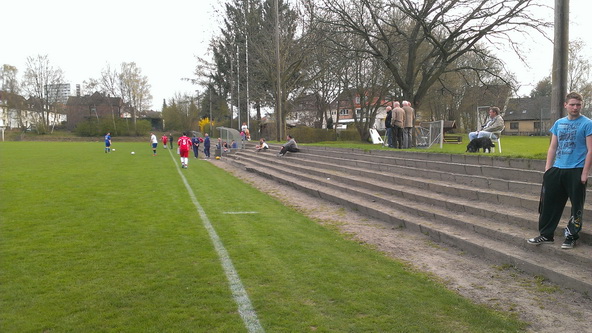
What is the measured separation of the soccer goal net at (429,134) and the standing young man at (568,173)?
9.79 m

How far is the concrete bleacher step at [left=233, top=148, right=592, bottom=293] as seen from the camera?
513 cm

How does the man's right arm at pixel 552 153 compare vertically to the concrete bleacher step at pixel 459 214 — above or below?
above

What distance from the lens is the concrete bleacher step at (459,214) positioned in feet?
16.8

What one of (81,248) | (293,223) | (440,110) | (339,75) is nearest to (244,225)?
(293,223)

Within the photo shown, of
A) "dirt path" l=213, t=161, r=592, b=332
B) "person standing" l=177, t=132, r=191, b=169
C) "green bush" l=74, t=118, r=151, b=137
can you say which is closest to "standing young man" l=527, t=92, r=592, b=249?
"dirt path" l=213, t=161, r=592, b=332

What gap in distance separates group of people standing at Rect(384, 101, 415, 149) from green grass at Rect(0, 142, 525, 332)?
757cm

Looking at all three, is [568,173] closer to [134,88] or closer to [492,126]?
[492,126]

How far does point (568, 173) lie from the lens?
525 cm

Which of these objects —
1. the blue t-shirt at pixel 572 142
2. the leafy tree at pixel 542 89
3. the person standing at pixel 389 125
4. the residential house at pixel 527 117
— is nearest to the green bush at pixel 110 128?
the residential house at pixel 527 117

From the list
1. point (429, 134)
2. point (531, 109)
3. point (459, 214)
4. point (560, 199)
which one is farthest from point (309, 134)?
point (531, 109)

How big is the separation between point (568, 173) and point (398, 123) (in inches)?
401

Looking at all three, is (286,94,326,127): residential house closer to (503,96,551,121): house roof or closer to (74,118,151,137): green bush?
(74,118,151,137): green bush

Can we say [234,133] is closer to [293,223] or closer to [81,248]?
[293,223]

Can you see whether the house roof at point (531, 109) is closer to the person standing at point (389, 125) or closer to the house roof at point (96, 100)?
the person standing at point (389, 125)
